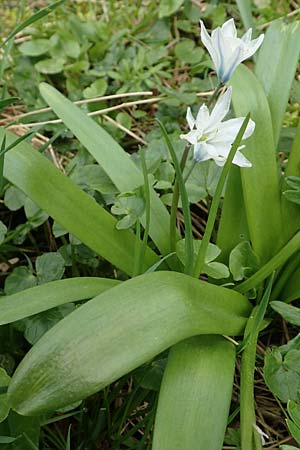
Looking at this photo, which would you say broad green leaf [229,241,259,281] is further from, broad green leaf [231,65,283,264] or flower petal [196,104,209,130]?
flower petal [196,104,209,130]

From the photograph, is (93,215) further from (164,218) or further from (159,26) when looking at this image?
(159,26)

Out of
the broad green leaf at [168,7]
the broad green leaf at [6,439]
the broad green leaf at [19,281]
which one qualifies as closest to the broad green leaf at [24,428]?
the broad green leaf at [6,439]

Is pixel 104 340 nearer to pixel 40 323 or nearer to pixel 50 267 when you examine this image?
pixel 40 323

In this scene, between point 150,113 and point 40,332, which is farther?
point 150,113

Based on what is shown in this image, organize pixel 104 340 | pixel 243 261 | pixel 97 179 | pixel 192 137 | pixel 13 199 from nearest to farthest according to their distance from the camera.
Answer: pixel 104 340 < pixel 192 137 < pixel 243 261 < pixel 97 179 < pixel 13 199

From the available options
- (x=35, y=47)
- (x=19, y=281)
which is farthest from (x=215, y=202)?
(x=35, y=47)

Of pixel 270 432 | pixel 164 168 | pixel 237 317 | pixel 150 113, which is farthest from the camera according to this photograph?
pixel 150 113

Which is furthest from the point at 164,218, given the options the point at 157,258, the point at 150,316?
the point at 150,316
